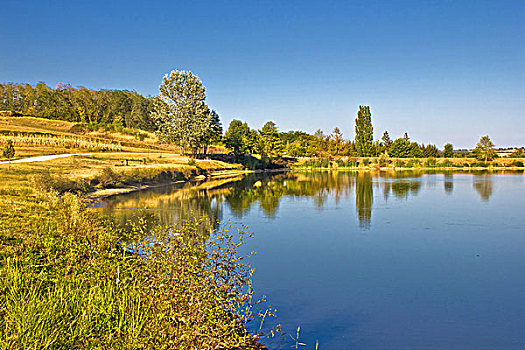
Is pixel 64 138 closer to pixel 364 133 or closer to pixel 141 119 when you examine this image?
pixel 141 119

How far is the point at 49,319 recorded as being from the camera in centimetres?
472

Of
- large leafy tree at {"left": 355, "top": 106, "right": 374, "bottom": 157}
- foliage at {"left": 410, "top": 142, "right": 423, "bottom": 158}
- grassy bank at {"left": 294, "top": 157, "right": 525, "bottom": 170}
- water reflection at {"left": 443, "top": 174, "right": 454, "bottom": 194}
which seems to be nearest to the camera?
water reflection at {"left": 443, "top": 174, "right": 454, "bottom": 194}

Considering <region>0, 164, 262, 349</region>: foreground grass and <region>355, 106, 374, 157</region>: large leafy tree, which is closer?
<region>0, 164, 262, 349</region>: foreground grass

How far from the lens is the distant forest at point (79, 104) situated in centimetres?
8525

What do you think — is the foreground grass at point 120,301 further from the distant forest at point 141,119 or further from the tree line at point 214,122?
the distant forest at point 141,119

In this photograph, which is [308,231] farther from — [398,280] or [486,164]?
[486,164]

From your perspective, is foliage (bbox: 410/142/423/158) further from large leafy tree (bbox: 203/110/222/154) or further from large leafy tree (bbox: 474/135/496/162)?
large leafy tree (bbox: 203/110/222/154)

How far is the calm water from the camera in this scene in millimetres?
7215

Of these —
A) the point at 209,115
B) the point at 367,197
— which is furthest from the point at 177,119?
the point at 367,197

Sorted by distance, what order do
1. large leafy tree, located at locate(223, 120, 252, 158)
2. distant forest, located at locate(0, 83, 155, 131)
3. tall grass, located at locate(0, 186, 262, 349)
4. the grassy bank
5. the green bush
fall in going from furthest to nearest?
distant forest, located at locate(0, 83, 155, 131) < the green bush < the grassy bank < large leafy tree, located at locate(223, 120, 252, 158) < tall grass, located at locate(0, 186, 262, 349)

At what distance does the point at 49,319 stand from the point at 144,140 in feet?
228

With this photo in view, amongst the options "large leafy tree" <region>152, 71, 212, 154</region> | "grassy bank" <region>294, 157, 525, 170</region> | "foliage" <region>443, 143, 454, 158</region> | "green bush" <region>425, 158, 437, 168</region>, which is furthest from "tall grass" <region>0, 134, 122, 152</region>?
"foliage" <region>443, 143, 454, 158</region>

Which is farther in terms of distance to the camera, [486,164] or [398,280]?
[486,164]

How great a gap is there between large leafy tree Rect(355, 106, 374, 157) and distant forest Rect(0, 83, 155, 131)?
165 ft
